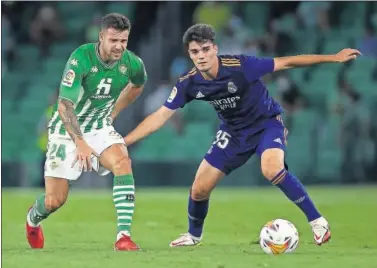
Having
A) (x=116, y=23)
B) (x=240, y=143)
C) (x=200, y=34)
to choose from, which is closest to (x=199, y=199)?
(x=240, y=143)

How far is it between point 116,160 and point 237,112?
3.86 ft

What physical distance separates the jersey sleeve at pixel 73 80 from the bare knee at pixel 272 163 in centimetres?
168

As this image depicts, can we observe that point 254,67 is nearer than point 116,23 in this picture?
No

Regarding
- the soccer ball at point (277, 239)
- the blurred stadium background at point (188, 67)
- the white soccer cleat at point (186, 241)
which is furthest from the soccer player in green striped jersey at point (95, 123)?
the blurred stadium background at point (188, 67)

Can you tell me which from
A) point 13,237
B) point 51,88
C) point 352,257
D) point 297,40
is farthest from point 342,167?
point 352,257

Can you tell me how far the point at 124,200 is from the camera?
10.0 meters

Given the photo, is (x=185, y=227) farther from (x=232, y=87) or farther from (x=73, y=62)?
(x=73, y=62)

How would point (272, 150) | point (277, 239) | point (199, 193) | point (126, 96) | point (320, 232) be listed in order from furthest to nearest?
point (126, 96), point (199, 193), point (272, 150), point (320, 232), point (277, 239)

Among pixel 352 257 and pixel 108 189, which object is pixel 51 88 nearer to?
pixel 108 189

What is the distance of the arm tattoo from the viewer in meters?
10.1

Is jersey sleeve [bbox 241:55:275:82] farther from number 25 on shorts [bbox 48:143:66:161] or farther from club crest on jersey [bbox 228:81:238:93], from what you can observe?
number 25 on shorts [bbox 48:143:66:161]

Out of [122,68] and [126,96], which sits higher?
[122,68]

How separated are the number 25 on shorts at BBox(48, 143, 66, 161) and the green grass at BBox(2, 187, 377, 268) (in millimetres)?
808

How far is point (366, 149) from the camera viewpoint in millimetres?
20141
